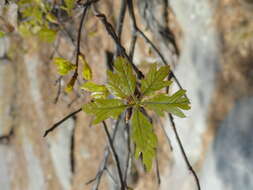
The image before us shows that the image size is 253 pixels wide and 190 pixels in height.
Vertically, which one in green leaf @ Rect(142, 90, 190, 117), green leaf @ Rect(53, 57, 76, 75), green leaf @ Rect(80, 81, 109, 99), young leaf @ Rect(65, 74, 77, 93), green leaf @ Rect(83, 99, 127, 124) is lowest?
green leaf @ Rect(142, 90, 190, 117)

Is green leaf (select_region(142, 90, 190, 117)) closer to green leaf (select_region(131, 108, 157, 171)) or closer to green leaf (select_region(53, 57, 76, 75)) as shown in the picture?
green leaf (select_region(131, 108, 157, 171))

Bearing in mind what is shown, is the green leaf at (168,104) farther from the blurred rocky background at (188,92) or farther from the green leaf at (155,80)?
the blurred rocky background at (188,92)

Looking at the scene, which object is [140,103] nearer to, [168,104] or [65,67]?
[168,104]

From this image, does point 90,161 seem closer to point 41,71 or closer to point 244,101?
point 41,71

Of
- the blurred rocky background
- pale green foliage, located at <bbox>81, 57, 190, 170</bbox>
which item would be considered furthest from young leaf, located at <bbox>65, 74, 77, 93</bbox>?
the blurred rocky background

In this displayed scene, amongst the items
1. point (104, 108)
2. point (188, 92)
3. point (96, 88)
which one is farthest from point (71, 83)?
point (188, 92)

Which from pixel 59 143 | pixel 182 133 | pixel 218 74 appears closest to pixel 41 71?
pixel 59 143

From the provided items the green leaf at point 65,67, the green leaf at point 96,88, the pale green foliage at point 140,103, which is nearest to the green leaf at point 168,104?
the pale green foliage at point 140,103

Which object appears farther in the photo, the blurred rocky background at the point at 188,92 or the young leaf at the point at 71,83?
the blurred rocky background at the point at 188,92
